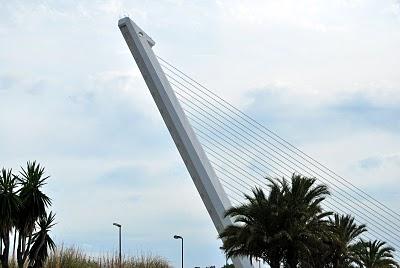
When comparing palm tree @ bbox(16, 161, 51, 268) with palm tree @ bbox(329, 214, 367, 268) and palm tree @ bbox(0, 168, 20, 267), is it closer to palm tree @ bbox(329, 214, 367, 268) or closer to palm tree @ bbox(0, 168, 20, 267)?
palm tree @ bbox(0, 168, 20, 267)

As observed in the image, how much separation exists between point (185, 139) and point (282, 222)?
8009mm

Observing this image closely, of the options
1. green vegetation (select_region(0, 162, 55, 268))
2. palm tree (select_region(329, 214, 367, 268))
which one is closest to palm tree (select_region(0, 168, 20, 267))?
green vegetation (select_region(0, 162, 55, 268))

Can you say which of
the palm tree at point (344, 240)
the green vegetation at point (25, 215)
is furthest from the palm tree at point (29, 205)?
the palm tree at point (344, 240)

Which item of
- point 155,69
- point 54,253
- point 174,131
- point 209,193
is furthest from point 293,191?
point 54,253

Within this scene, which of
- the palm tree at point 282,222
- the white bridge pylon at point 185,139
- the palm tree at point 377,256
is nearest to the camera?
the palm tree at point 282,222

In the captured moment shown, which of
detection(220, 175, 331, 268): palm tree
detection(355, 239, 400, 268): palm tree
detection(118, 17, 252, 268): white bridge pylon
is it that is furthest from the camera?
detection(355, 239, 400, 268): palm tree

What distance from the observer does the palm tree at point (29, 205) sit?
4216 centimetres

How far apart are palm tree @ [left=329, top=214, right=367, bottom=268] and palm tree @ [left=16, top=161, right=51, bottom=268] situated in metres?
17.7

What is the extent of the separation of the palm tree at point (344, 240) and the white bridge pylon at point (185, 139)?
577cm

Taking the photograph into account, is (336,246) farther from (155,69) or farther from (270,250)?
(155,69)

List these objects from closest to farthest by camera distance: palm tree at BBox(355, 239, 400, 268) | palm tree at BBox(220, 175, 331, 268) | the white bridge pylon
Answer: palm tree at BBox(220, 175, 331, 268) < the white bridge pylon < palm tree at BBox(355, 239, 400, 268)

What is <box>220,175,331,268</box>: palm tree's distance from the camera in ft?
125

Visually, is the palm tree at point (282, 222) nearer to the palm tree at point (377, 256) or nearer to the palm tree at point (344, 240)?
the palm tree at point (344, 240)

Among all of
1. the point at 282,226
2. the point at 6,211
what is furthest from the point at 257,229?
the point at 6,211
